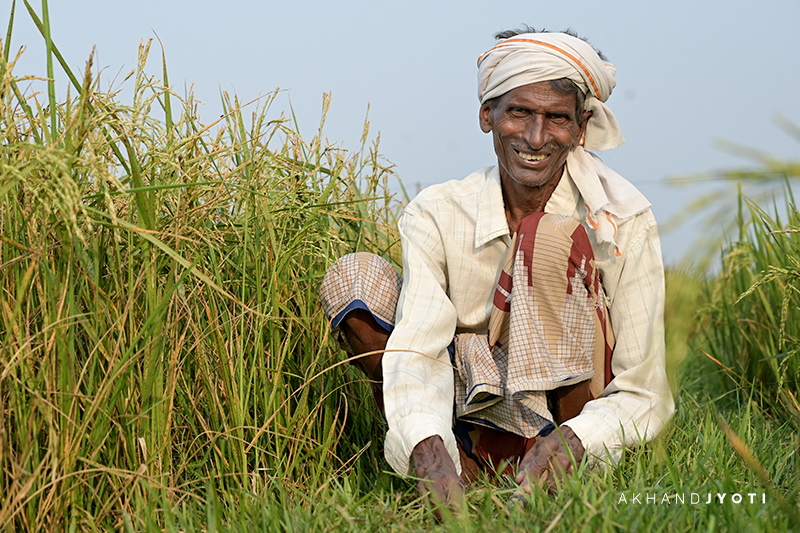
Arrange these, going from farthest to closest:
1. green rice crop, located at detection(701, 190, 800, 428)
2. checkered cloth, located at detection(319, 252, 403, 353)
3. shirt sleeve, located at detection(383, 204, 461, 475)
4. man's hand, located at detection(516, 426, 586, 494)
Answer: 1. green rice crop, located at detection(701, 190, 800, 428)
2. checkered cloth, located at detection(319, 252, 403, 353)
3. shirt sleeve, located at detection(383, 204, 461, 475)
4. man's hand, located at detection(516, 426, 586, 494)

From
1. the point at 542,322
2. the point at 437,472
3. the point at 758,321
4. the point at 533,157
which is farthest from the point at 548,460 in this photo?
the point at 758,321

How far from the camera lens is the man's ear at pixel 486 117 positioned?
8.62ft

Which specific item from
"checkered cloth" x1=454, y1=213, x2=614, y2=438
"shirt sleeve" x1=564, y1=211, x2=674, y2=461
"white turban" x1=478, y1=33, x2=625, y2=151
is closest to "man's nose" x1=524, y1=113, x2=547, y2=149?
"white turban" x1=478, y1=33, x2=625, y2=151

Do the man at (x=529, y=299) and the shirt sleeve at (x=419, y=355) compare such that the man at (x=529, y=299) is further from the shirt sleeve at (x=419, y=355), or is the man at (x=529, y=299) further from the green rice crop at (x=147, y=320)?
the green rice crop at (x=147, y=320)

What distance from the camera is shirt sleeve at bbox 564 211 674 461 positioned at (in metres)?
2.12

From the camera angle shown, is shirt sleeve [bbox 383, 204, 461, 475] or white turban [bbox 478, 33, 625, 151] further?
white turban [bbox 478, 33, 625, 151]

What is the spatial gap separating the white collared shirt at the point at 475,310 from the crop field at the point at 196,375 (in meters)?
0.14

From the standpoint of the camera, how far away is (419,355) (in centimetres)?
225

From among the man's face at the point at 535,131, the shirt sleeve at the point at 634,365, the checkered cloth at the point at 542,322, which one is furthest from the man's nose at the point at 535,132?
the shirt sleeve at the point at 634,365

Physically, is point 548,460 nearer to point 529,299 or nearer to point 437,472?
point 437,472

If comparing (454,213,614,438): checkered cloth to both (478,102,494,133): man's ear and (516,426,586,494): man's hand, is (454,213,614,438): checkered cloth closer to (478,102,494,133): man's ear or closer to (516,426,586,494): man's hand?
(516,426,586,494): man's hand

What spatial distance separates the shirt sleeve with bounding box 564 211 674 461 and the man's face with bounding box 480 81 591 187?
0.35m

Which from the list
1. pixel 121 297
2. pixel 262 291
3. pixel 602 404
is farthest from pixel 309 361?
pixel 602 404

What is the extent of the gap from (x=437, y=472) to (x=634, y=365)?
0.81m
